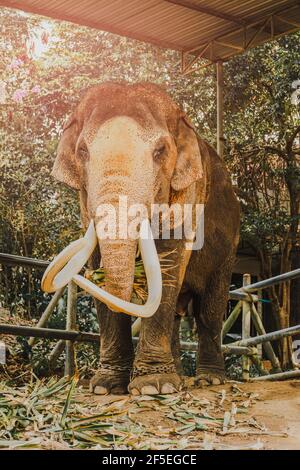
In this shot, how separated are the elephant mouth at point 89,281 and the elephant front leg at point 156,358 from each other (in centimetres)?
69

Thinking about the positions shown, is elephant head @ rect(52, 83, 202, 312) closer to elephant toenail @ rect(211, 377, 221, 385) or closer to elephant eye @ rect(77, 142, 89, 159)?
elephant eye @ rect(77, 142, 89, 159)

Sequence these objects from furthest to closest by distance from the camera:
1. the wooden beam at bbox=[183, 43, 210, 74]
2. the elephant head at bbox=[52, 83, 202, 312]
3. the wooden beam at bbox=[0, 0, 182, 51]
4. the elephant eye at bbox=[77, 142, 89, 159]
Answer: the wooden beam at bbox=[183, 43, 210, 74] < the wooden beam at bbox=[0, 0, 182, 51] < the elephant eye at bbox=[77, 142, 89, 159] < the elephant head at bbox=[52, 83, 202, 312]

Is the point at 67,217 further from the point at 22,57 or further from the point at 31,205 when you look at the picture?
the point at 22,57

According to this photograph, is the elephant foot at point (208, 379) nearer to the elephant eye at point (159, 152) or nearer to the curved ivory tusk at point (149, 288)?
the curved ivory tusk at point (149, 288)

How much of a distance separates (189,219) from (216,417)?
165cm

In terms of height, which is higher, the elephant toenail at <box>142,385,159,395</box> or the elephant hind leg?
the elephant hind leg

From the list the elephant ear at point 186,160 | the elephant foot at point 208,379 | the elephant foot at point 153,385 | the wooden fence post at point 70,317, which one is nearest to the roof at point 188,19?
the wooden fence post at point 70,317

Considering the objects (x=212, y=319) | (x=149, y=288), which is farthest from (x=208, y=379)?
(x=149, y=288)

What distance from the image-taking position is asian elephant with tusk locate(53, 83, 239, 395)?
4719 millimetres

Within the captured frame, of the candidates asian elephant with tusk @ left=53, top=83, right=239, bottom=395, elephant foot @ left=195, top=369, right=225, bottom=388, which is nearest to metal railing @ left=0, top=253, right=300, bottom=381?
asian elephant with tusk @ left=53, top=83, right=239, bottom=395

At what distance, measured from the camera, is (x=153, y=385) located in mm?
4938

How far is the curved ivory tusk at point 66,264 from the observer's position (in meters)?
4.35

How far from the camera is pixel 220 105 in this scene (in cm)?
986
